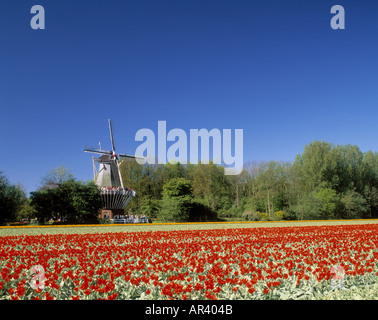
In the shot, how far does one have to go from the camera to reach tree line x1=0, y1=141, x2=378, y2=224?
1837 inches

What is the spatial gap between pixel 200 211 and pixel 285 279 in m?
40.6

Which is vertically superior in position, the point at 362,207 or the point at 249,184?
the point at 249,184

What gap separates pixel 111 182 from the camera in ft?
164

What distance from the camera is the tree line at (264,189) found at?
153 ft

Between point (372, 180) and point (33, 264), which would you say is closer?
point (33, 264)

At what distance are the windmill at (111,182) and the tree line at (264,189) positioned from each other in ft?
11.2

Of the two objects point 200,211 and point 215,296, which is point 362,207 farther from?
point 215,296

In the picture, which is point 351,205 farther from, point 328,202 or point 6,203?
point 6,203

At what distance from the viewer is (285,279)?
7094 mm

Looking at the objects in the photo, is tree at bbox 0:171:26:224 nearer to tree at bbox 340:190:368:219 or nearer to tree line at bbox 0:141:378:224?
tree line at bbox 0:141:378:224

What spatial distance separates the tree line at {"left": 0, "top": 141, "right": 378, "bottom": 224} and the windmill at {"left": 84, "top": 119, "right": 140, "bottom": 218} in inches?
135

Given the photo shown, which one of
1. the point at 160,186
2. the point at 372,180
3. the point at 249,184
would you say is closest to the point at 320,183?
the point at 249,184
